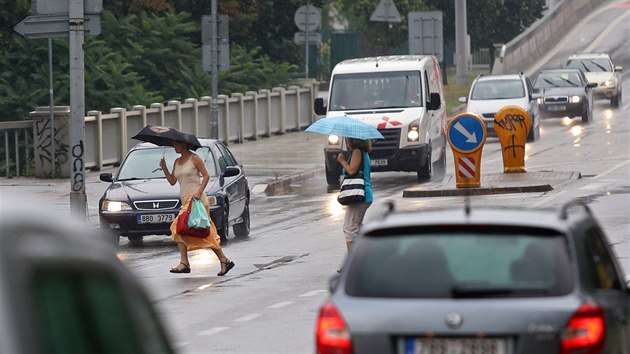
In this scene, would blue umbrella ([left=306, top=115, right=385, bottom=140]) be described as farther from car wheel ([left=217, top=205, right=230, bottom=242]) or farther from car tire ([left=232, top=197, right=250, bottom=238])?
car tire ([left=232, top=197, right=250, bottom=238])

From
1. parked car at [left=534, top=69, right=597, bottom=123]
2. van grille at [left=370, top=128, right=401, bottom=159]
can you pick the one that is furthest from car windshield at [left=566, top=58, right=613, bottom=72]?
van grille at [left=370, top=128, right=401, bottom=159]

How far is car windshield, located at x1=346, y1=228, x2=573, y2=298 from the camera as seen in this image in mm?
6781

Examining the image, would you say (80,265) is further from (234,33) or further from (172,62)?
(234,33)

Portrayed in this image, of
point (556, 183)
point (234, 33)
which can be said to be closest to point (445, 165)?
point (556, 183)

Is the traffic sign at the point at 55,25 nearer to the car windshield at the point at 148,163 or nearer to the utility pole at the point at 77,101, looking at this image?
the utility pole at the point at 77,101

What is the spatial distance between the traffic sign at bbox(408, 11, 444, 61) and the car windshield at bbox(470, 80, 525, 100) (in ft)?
18.1

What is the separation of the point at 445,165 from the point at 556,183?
6851mm

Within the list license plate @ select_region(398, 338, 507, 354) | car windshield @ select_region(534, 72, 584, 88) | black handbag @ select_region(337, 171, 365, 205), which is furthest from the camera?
car windshield @ select_region(534, 72, 584, 88)

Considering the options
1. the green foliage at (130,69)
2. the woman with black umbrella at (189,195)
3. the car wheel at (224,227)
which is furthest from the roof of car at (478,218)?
the green foliage at (130,69)

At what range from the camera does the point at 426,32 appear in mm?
50000

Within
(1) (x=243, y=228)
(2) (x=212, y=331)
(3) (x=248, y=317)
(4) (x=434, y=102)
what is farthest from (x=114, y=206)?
(4) (x=434, y=102)

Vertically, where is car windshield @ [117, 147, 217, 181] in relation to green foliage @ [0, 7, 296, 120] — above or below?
below

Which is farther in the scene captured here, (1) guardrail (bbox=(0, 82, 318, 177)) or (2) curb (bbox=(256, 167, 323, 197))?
(1) guardrail (bbox=(0, 82, 318, 177))

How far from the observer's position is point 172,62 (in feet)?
151
